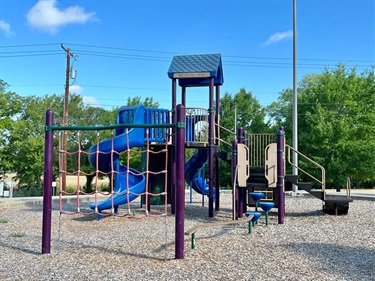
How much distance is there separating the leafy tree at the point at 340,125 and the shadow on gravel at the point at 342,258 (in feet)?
65.1

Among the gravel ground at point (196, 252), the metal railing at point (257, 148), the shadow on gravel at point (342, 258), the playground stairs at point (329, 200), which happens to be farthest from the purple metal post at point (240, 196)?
the shadow on gravel at point (342, 258)

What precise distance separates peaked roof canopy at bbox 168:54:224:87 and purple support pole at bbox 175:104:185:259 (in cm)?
536

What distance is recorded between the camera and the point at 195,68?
1075 cm

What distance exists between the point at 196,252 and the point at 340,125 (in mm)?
22357

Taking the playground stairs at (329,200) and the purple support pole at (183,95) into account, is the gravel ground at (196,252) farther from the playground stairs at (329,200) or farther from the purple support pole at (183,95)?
the purple support pole at (183,95)

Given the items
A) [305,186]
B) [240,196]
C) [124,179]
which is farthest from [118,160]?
[305,186]

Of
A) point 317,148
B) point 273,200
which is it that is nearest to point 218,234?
point 273,200

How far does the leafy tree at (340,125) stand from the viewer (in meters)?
24.7

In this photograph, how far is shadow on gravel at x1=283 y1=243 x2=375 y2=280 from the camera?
4656mm

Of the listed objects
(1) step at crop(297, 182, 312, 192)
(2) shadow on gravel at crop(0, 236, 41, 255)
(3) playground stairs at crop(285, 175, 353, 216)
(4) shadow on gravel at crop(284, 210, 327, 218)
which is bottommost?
(4) shadow on gravel at crop(284, 210, 327, 218)

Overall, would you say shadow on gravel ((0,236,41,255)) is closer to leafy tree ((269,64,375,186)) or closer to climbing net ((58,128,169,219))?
climbing net ((58,128,169,219))

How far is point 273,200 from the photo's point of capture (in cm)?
1052

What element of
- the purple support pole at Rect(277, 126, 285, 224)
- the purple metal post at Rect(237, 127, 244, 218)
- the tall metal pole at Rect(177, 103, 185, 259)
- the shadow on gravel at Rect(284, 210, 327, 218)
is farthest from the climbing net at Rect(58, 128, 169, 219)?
the shadow on gravel at Rect(284, 210, 327, 218)

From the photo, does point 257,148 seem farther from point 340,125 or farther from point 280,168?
point 340,125
